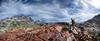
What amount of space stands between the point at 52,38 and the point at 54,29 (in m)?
2.60

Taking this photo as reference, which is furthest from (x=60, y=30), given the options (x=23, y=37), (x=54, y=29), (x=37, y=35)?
(x=23, y=37)

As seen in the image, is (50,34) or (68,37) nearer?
(50,34)

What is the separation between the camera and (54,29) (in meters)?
47.4

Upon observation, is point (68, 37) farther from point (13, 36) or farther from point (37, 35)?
point (13, 36)

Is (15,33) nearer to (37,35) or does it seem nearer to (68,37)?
(37,35)

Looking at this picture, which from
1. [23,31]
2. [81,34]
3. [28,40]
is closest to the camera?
[28,40]

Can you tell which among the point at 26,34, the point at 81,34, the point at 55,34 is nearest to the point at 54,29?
the point at 55,34

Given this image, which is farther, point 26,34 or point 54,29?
point 54,29

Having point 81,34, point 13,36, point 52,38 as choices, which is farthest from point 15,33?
Answer: point 81,34

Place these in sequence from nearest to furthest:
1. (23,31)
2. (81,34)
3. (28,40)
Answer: (28,40)
(23,31)
(81,34)

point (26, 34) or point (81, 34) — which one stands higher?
point (26, 34)

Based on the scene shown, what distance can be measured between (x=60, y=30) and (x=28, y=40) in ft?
27.3

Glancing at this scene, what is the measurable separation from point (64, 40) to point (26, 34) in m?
8.11

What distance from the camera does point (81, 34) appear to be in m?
57.7
